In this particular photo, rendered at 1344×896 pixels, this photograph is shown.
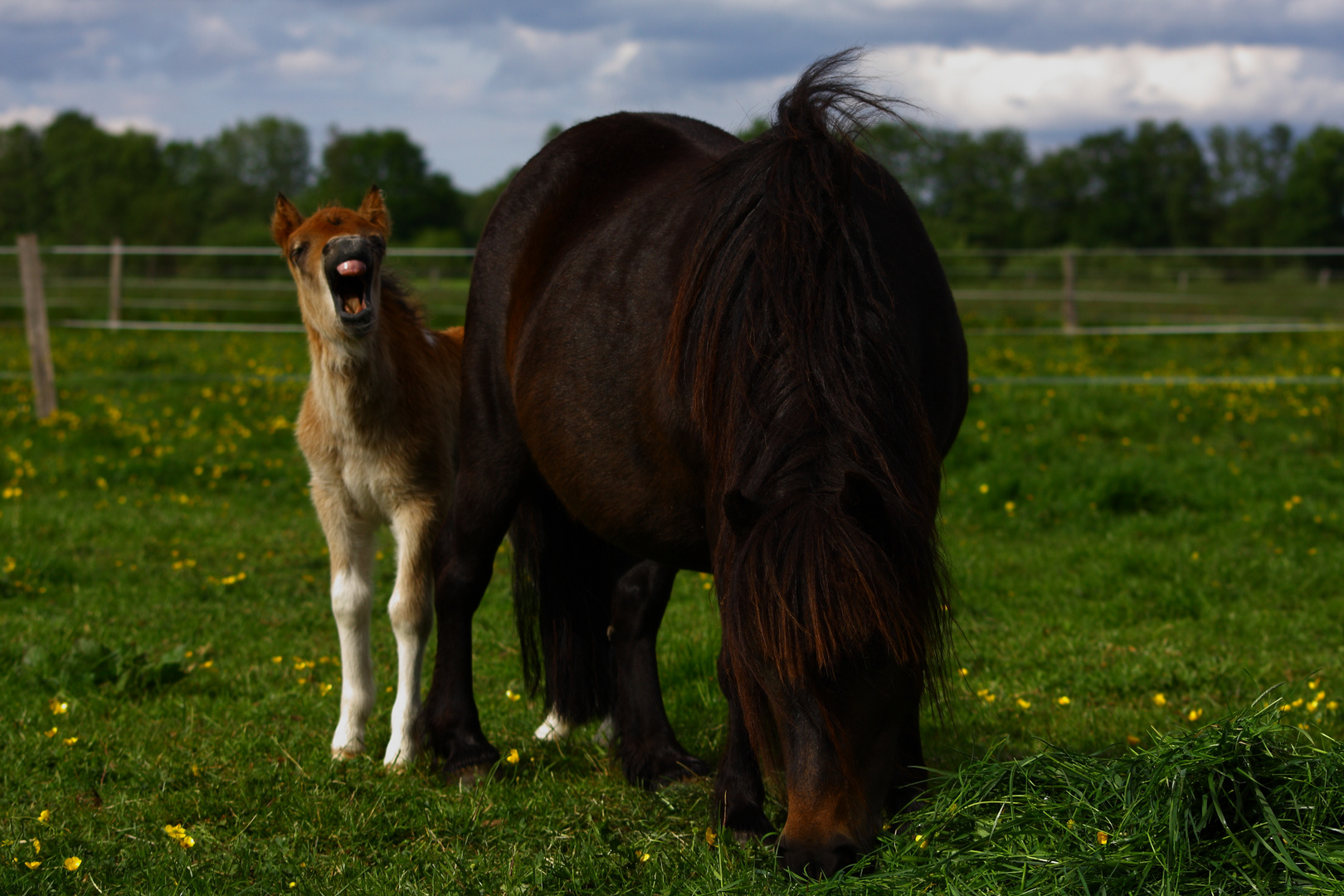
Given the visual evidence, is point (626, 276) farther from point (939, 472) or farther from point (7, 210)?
point (7, 210)

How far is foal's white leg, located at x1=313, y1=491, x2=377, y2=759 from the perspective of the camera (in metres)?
3.70

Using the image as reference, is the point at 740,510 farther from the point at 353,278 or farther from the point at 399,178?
the point at 399,178

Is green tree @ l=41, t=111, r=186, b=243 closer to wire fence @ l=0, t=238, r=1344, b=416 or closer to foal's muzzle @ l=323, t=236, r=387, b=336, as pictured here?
wire fence @ l=0, t=238, r=1344, b=416

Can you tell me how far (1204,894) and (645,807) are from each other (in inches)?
59.5

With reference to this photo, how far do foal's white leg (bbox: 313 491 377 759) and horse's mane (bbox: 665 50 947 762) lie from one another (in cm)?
183

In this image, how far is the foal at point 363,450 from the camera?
370cm

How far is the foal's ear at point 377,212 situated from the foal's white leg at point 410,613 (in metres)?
1.06

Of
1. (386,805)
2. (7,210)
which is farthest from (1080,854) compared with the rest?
(7,210)

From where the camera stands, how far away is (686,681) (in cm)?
423

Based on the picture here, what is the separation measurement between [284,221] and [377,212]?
332mm

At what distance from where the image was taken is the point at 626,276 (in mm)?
3012

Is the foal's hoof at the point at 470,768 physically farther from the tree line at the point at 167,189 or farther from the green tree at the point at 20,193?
the green tree at the point at 20,193

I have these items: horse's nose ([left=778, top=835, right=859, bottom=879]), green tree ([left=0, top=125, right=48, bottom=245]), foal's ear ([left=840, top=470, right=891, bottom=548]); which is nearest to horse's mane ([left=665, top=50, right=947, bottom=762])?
foal's ear ([left=840, top=470, right=891, bottom=548])

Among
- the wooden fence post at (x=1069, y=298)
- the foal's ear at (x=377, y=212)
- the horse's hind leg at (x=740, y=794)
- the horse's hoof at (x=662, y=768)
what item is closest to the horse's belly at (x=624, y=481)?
the horse's hind leg at (x=740, y=794)
